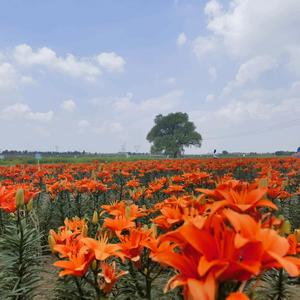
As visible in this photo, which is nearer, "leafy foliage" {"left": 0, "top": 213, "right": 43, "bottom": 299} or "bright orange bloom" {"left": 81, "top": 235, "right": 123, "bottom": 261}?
"bright orange bloom" {"left": 81, "top": 235, "right": 123, "bottom": 261}

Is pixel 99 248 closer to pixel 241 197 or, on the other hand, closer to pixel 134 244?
pixel 134 244

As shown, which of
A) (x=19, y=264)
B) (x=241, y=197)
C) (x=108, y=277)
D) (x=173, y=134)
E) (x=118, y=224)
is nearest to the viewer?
(x=241, y=197)

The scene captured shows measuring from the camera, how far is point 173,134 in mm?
57375

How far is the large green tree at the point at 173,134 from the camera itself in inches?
2136

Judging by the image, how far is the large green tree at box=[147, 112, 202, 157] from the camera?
178 ft

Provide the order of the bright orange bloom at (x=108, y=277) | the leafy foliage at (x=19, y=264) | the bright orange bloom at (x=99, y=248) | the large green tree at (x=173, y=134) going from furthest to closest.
→ the large green tree at (x=173, y=134) < the leafy foliage at (x=19, y=264) < the bright orange bloom at (x=108, y=277) < the bright orange bloom at (x=99, y=248)

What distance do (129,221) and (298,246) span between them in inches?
37.5

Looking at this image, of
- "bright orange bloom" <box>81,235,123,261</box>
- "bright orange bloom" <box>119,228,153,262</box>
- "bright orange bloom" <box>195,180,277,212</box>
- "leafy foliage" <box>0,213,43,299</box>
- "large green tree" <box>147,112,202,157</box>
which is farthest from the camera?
"large green tree" <box>147,112,202,157</box>

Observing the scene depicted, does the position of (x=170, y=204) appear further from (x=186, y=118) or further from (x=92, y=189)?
(x=186, y=118)

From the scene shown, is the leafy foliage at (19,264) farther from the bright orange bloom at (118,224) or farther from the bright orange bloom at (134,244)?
the bright orange bloom at (134,244)

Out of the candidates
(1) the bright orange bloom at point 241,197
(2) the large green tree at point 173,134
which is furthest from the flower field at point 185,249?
(2) the large green tree at point 173,134

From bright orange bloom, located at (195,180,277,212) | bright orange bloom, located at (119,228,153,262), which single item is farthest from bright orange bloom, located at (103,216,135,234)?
bright orange bloom, located at (195,180,277,212)

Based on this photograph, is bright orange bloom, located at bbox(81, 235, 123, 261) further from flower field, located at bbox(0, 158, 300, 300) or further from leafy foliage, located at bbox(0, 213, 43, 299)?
leafy foliage, located at bbox(0, 213, 43, 299)

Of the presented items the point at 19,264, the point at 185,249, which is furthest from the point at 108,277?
the point at 19,264
